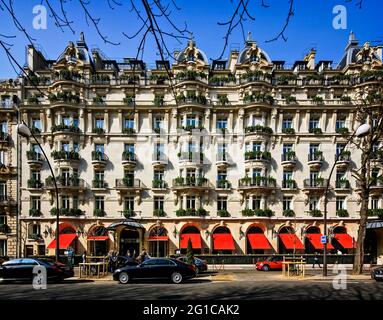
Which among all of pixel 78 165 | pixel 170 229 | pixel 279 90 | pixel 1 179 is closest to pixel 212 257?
pixel 170 229

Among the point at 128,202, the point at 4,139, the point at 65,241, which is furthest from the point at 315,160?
the point at 4,139

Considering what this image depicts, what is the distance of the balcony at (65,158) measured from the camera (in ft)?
99.2

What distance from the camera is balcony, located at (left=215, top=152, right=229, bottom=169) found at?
30.7 metres

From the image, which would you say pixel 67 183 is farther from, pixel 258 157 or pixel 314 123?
pixel 314 123

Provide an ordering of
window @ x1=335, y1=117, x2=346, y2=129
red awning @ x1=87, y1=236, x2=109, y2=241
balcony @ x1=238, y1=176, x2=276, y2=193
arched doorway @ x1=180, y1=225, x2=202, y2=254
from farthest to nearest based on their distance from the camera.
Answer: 1. window @ x1=335, y1=117, x2=346, y2=129
2. balcony @ x1=238, y1=176, x2=276, y2=193
3. red awning @ x1=87, y1=236, x2=109, y2=241
4. arched doorway @ x1=180, y1=225, x2=202, y2=254

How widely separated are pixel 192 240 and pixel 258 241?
668 cm

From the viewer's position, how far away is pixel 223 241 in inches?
1144

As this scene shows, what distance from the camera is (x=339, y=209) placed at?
30.9 metres

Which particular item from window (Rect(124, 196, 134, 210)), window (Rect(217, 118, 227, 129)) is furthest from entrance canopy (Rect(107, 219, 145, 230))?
window (Rect(217, 118, 227, 129))

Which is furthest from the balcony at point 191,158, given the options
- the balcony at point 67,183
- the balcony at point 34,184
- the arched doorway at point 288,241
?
the balcony at point 34,184

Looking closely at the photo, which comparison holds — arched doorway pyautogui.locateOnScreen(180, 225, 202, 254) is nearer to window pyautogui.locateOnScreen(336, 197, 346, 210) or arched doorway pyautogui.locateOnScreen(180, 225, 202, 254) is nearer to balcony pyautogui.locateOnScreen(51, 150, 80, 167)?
balcony pyautogui.locateOnScreen(51, 150, 80, 167)

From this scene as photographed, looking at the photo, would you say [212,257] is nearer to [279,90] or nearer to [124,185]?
[124,185]

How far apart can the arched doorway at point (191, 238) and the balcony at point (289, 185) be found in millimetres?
10458

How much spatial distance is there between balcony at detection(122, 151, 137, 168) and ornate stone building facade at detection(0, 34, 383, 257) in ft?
0.37
